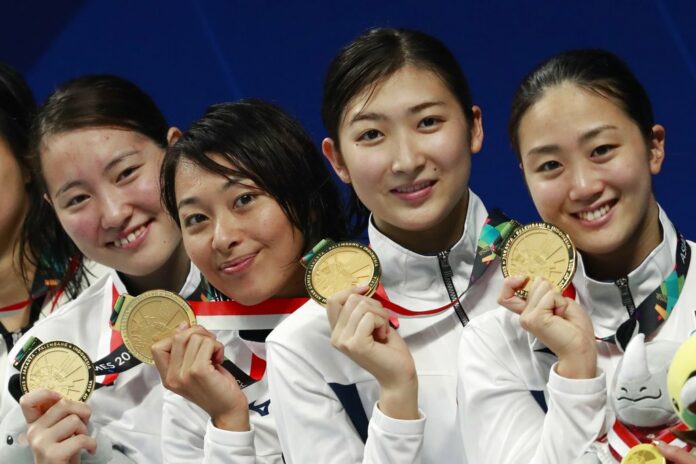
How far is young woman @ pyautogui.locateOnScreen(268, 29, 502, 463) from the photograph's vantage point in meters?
2.61

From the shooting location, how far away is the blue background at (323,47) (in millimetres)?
3299

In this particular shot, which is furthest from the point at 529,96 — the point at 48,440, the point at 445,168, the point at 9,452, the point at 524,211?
the point at 9,452

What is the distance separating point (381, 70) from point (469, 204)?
338 mm

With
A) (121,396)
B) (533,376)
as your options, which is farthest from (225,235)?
(533,376)

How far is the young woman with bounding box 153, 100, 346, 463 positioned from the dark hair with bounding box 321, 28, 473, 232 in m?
0.18

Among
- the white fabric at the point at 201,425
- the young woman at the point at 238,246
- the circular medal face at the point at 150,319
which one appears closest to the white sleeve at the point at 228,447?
the young woman at the point at 238,246

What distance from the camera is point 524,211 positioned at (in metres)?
3.51

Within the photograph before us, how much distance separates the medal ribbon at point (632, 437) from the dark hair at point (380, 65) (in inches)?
30.9

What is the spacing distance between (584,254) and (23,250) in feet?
5.20

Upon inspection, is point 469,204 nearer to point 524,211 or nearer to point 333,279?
point 333,279

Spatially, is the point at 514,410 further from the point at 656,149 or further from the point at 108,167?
the point at 108,167

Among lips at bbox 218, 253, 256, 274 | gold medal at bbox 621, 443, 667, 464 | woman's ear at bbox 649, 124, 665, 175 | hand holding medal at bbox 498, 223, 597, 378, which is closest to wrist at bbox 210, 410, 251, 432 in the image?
lips at bbox 218, 253, 256, 274

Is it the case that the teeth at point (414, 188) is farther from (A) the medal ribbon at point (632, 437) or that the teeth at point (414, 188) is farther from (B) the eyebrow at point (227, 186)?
(A) the medal ribbon at point (632, 437)

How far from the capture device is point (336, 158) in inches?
108
